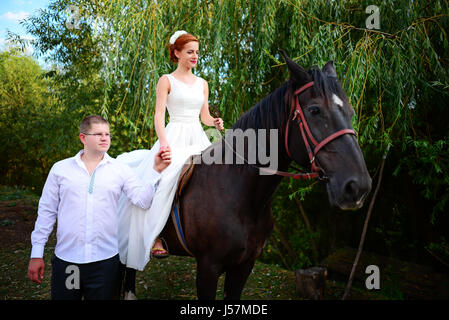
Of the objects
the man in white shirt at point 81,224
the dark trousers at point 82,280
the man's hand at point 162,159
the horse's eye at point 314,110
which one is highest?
the horse's eye at point 314,110

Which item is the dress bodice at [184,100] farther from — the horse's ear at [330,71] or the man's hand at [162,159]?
the horse's ear at [330,71]

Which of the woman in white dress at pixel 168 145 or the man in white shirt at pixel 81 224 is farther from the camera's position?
the woman in white dress at pixel 168 145

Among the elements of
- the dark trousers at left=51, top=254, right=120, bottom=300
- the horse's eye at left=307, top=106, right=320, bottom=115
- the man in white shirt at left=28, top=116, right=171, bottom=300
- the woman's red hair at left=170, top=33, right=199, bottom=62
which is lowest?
the dark trousers at left=51, top=254, right=120, bottom=300

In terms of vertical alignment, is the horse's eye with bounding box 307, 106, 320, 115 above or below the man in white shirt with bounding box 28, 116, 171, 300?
above

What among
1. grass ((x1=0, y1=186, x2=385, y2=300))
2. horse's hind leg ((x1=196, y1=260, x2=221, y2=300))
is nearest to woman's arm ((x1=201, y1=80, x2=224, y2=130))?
horse's hind leg ((x1=196, y1=260, x2=221, y2=300))

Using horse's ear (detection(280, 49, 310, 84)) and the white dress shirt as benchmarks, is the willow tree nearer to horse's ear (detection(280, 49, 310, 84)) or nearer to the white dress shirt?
horse's ear (detection(280, 49, 310, 84))

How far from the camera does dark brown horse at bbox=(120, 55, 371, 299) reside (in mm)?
1767

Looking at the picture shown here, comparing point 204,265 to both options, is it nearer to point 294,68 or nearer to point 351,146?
point 351,146

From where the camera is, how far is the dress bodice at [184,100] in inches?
103

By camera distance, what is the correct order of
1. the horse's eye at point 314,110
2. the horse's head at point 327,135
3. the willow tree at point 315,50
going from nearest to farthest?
the horse's head at point 327,135
the horse's eye at point 314,110
the willow tree at point 315,50

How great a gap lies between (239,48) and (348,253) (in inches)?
181

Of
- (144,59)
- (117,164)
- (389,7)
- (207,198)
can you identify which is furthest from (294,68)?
(389,7)

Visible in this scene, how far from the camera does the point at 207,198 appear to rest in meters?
2.31

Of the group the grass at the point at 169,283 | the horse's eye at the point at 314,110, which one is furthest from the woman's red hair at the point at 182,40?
the grass at the point at 169,283
